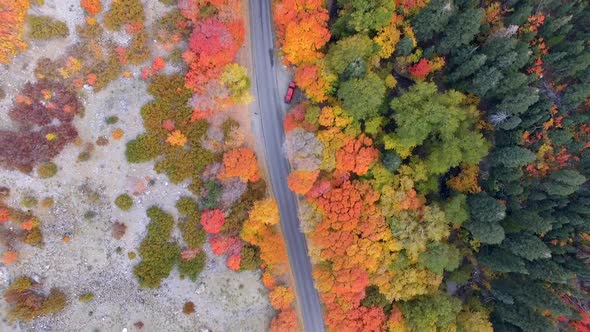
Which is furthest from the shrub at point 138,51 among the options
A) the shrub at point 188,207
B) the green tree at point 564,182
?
the green tree at point 564,182

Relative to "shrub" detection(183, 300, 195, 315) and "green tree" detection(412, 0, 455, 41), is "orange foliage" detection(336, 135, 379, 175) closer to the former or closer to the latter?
"green tree" detection(412, 0, 455, 41)

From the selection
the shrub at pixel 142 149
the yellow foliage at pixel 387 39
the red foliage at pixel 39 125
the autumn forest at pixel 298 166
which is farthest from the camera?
the shrub at pixel 142 149

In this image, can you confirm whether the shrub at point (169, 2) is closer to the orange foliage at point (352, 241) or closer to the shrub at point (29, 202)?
the orange foliage at point (352, 241)

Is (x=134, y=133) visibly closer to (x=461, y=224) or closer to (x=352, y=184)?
(x=352, y=184)

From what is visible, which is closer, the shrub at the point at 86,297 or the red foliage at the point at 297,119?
the red foliage at the point at 297,119

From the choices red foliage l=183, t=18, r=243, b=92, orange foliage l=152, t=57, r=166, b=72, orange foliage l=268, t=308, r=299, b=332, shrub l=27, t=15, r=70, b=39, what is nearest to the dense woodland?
orange foliage l=268, t=308, r=299, b=332

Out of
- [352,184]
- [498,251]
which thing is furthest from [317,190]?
[498,251]

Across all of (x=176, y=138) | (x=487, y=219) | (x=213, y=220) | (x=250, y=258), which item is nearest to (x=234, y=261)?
(x=250, y=258)
